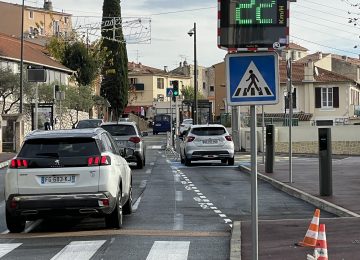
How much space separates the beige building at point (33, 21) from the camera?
3319 inches

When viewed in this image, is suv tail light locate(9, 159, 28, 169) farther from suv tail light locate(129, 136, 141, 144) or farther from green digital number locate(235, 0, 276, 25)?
suv tail light locate(129, 136, 141, 144)

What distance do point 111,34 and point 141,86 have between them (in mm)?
40491

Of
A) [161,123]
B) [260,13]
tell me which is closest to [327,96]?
[161,123]

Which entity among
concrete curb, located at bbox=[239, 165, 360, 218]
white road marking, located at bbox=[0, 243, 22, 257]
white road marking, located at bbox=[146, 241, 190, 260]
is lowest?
white road marking, located at bbox=[0, 243, 22, 257]

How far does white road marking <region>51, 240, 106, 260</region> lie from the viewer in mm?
8767

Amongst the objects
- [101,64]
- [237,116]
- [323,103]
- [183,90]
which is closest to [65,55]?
[101,64]

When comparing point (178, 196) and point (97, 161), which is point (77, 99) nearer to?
point (178, 196)

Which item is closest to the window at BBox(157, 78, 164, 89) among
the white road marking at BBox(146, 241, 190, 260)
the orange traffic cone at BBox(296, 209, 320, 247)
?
the white road marking at BBox(146, 241, 190, 260)

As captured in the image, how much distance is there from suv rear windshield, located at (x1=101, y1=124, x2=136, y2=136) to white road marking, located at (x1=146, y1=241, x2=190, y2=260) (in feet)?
48.5

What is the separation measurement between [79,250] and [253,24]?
437 cm

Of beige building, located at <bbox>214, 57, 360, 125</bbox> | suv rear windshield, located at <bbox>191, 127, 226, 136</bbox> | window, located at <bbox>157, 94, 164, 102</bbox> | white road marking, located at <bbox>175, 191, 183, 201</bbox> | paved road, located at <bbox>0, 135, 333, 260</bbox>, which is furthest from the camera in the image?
window, located at <bbox>157, 94, 164, 102</bbox>

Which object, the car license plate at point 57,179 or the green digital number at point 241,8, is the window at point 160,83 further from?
the green digital number at point 241,8

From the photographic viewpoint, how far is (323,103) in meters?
63.4

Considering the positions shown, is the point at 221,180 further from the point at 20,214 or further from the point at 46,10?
the point at 46,10
